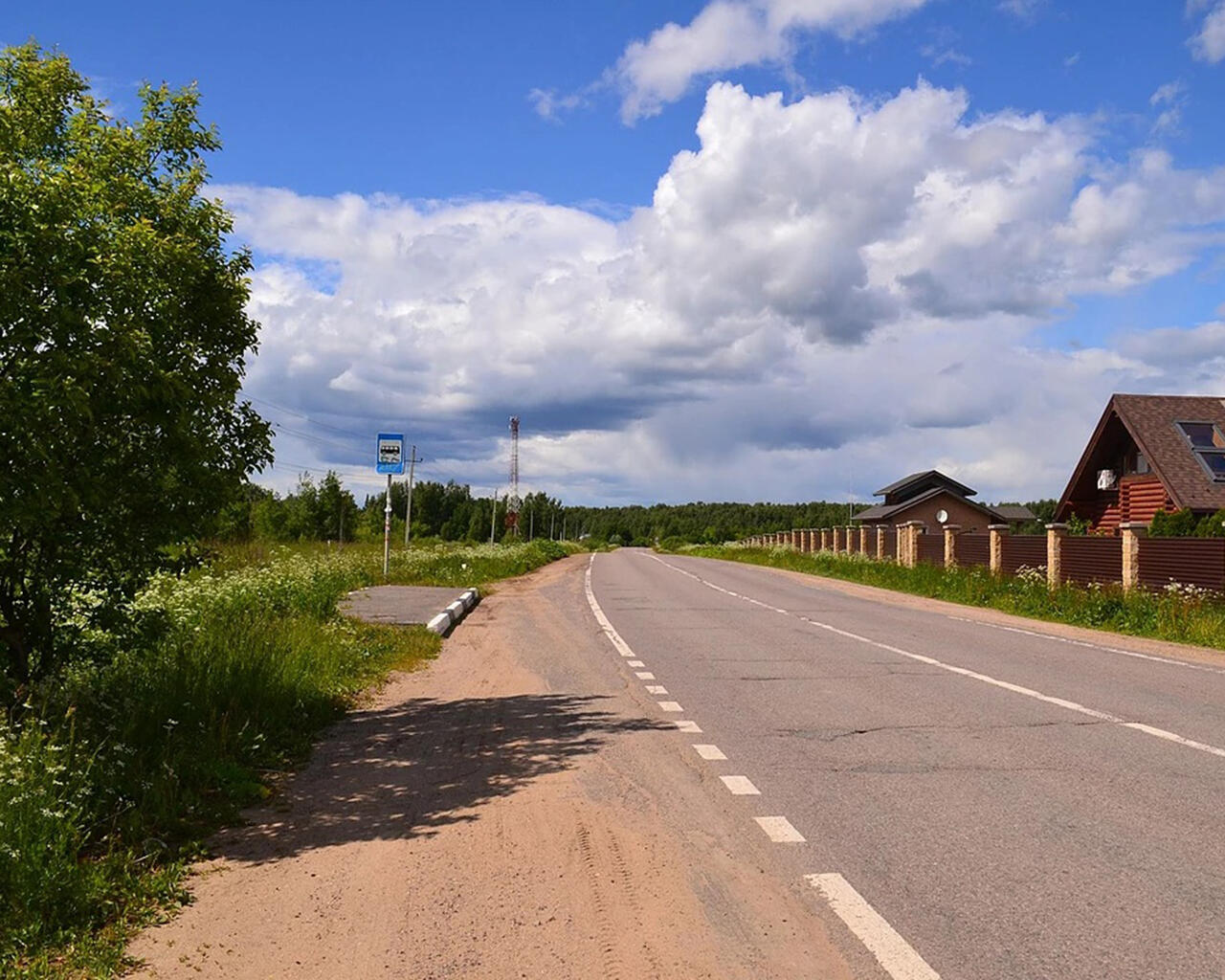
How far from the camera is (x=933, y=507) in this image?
73500 millimetres

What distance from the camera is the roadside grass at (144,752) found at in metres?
4.49

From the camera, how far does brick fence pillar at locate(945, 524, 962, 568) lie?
33.2 metres

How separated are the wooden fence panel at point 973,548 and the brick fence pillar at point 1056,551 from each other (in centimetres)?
410

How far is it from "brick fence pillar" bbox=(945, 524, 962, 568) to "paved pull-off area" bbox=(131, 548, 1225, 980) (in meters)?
22.5

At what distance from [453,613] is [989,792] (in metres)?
14.3

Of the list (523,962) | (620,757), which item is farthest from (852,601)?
(523,962)

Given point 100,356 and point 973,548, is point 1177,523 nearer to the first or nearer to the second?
point 973,548

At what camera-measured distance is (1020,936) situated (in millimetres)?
4133

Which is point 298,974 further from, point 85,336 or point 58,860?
point 85,336

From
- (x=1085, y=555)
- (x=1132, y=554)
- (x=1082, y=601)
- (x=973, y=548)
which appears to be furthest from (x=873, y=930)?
(x=973, y=548)

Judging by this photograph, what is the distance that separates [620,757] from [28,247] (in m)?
5.12

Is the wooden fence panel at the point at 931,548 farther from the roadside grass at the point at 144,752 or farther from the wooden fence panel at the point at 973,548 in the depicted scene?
the roadside grass at the point at 144,752

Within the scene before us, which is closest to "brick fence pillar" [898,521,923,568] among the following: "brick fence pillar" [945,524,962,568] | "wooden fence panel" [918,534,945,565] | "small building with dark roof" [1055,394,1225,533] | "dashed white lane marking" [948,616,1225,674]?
"wooden fence panel" [918,534,945,565]

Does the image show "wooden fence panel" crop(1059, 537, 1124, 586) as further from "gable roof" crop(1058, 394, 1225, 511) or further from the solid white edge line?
the solid white edge line
